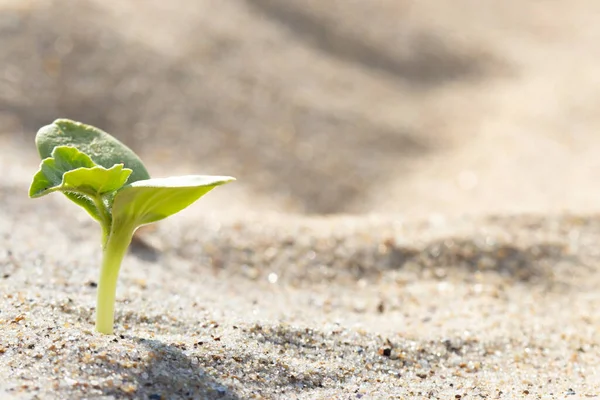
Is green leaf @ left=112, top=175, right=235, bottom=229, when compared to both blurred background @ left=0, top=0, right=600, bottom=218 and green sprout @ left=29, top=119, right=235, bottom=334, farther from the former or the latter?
blurred background @ left=0, top=0, right=600, bottom=218

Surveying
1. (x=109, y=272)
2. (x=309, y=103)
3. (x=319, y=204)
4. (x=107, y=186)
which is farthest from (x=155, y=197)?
(x=309, y=103)

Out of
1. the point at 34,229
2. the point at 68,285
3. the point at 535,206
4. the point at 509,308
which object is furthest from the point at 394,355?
the point at 535,206

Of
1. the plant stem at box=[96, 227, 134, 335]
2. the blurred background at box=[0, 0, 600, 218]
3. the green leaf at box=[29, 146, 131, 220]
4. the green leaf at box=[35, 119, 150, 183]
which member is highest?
the blurred background at box=[0, 0, 600, 218]

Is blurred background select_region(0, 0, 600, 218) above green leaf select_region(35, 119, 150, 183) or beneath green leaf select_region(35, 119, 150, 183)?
above

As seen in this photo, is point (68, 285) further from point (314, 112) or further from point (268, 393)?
point (314, 112)

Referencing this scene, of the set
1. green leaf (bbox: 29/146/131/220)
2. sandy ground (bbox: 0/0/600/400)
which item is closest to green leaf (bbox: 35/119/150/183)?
green leaf (bbox: 29/146/131/220)

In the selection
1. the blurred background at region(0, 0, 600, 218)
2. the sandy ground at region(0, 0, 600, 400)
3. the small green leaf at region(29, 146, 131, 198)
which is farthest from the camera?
the blurred background at region(0, 0, 600, 218)
